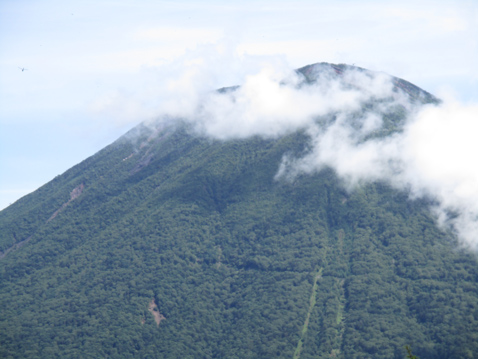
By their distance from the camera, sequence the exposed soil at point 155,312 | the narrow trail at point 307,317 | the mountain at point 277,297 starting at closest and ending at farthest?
the mountain at point 277,297
the narrow trail at point 307,317
the exposed soil at point 155,312

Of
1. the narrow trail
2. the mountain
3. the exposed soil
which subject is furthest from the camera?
the exposed soil

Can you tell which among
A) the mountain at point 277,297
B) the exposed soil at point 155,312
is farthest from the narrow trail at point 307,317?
the exposed soil at point 155,312

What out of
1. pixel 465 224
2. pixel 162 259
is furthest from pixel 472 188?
pixel 162 259

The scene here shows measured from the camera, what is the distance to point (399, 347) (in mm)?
146500

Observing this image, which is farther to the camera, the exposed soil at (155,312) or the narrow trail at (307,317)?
the exposed soil at (155,312)

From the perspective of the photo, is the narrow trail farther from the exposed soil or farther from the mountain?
the exposed soil

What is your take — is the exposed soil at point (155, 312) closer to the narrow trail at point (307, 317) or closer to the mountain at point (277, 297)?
the mountain at point (277, 297)

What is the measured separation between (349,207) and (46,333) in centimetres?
9994

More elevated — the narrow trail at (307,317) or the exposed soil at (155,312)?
the exposed soil at (155,312)

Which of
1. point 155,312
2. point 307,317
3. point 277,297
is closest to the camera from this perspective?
point 307,317

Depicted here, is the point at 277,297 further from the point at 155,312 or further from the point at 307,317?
the point at 155,312

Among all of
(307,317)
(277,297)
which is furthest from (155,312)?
(307,317)

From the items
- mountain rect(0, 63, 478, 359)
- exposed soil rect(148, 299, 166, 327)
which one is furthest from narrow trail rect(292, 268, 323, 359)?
exposed soil rect(148, 299, 166, 327)

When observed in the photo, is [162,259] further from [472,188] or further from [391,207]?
[472,188]
